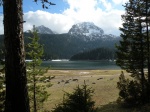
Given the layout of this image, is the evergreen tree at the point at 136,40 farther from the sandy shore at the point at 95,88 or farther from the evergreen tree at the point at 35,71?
the evergreen tree at the point at 35,71

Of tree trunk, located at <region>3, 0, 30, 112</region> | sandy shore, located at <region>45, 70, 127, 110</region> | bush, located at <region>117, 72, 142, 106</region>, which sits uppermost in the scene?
tree trunk, located at <region>3, 0, 30, 112</region>

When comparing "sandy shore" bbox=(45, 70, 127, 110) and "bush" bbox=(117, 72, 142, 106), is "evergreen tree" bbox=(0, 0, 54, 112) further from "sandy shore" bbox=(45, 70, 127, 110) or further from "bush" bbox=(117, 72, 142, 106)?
"bush" bbox=(117, 72, 142, 106)

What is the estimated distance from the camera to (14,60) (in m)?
6.67

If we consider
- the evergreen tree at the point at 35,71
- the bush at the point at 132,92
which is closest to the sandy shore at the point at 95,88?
the evergreen tree at the point at 35,71

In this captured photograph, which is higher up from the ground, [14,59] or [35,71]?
[14,59]

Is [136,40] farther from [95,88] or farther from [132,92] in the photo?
[95,88]

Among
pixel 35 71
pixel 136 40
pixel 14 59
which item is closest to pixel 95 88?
pixel 136 40

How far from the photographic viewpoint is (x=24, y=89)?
6738mm

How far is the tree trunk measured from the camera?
6.59 metres

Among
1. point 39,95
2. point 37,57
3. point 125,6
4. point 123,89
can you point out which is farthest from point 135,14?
point 39,95

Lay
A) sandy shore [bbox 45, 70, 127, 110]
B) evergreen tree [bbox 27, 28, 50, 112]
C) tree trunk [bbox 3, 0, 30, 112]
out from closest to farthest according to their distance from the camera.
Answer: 1. tree trunk [bbox 3, 0, 30, 112]
2. evergreen tree [bbox 27, 28, 50, 112]
3. sandy shore [bbox 45, 70, 127, 110]

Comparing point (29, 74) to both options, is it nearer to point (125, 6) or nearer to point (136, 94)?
point (136, 94)

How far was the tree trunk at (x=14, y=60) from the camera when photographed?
6590 millimetres

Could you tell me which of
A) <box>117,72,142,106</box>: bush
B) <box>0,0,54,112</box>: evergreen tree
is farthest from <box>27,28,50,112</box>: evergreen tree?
<box>0,0,54,112</box>: evergreen tree
